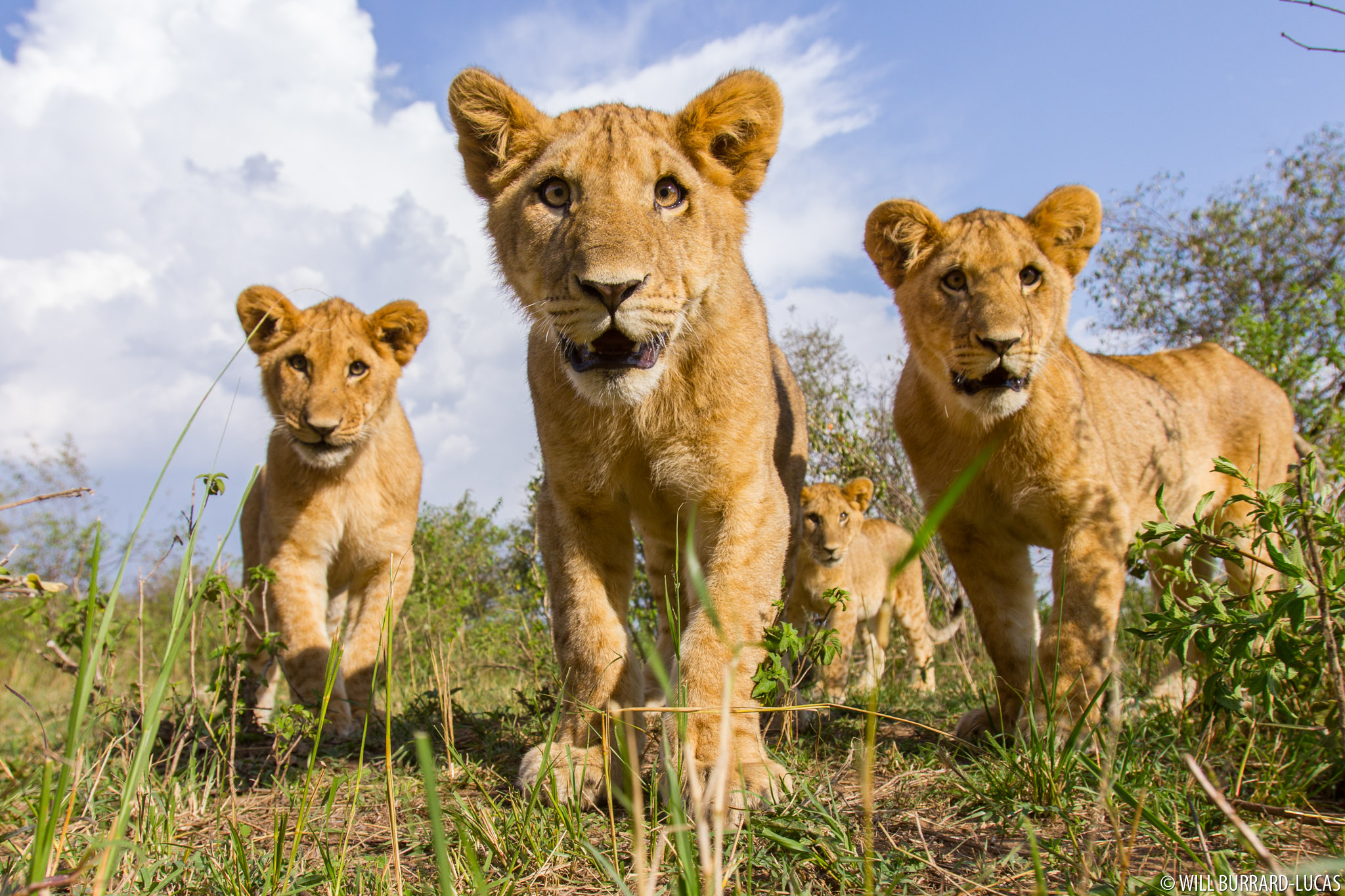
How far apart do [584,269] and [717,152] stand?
119 cm

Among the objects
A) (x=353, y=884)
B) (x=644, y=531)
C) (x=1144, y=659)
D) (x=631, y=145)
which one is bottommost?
(x=353, y=884)

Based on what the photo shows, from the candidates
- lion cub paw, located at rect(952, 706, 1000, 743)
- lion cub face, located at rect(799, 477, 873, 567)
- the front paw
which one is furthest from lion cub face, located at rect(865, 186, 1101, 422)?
lion cub face, located at rect(799, 477, 873, 567)

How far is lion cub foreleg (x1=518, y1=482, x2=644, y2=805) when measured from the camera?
297 cm

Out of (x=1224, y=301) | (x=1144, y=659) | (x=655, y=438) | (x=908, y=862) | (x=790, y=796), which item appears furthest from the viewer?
(x=1224, y=301)

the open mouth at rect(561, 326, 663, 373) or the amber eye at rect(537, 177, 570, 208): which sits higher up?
the amber eye at rect(537, 177, 570, 208)

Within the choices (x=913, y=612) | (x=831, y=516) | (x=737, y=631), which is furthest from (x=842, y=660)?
(x=737, y=631)

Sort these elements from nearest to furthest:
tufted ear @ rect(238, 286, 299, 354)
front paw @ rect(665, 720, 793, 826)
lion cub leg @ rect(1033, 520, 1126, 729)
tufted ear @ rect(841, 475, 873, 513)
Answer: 1. front paw @ rect(665, 720, 793, 826)
2. lion cub leg @ rect(1033, 520, 1126, 729)
3. tufted ear @ rect(238, 286, 299, 354)
4. tufted ear @ rect(841, 475, 873, 513)

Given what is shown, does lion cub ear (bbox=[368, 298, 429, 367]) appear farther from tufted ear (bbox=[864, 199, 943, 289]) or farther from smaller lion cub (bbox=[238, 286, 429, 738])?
tufted ear (bbox=[864, 199, 943, 289])

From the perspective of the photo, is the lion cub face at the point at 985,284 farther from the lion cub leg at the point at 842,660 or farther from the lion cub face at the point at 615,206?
the lion cub leg at the point at 842,660

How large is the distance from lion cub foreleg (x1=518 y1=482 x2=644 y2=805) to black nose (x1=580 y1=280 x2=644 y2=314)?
92 centimetres

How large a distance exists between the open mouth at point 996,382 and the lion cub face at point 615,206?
1.23 m

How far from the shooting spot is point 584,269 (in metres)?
2.78

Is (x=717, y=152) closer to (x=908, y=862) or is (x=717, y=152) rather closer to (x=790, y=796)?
(x=790, y=796)

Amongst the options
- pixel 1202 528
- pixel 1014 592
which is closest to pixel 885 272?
pixel 1014 592
